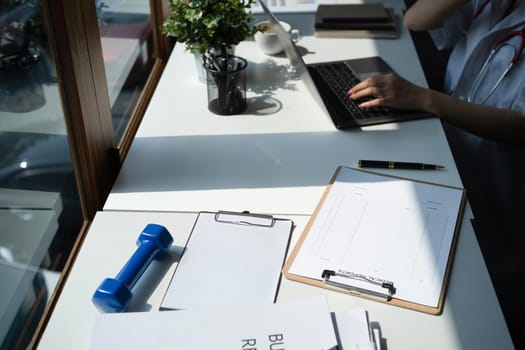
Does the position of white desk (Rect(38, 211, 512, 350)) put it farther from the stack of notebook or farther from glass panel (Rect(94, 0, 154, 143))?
the stack of notebook

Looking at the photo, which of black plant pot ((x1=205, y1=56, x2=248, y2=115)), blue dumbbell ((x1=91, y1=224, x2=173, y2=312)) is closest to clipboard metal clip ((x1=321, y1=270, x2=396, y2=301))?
blue dumbbell ((x1=91, y1=224, x2=173, y2=312))

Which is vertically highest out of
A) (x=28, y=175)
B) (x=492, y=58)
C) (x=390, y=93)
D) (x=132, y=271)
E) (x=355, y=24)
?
(x=355, y=24)

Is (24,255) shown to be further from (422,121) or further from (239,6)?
(422,121)

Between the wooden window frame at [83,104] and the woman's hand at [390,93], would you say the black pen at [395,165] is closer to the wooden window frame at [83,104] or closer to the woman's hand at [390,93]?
the woman's hand at [390,93]

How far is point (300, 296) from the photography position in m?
0.89

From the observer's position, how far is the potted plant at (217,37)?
1.25 m

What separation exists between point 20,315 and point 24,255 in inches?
3.8

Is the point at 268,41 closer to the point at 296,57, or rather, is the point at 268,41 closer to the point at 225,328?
the point at 296,57

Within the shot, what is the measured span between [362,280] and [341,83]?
2.21 ft

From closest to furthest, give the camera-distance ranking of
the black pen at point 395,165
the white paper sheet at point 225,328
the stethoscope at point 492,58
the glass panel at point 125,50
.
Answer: the white paper sheet at point 225,328 < the black pen at point 395,165 < the glass panel at point 125,50 < the stethoscope at point 492,58

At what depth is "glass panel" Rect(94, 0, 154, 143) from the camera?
4.22ft

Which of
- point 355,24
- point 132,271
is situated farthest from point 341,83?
point 132,271

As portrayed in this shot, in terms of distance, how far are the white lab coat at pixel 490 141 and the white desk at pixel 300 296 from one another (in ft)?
1.40

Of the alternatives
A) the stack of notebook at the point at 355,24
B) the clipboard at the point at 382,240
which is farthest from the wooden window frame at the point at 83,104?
the stack of notebook at the point at 355,24
